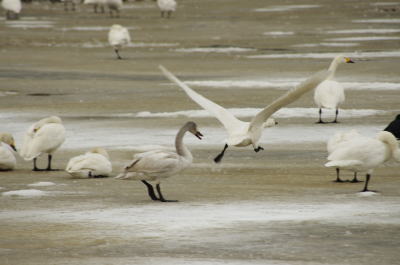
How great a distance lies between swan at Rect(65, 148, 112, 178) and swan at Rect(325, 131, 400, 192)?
9.37ft

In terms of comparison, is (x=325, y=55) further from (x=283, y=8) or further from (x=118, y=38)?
(x=283, y=8)

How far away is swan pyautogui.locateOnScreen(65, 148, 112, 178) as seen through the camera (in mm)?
13461

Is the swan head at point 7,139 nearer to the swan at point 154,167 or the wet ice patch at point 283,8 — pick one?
the swan at point 154,167

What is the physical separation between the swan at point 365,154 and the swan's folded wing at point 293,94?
769 millimetres

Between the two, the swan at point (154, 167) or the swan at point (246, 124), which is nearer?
the swan at point (154, 167)

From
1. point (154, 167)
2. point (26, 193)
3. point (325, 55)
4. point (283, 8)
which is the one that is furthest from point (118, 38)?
point (154, 167)

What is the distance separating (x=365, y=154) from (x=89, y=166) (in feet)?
11.0

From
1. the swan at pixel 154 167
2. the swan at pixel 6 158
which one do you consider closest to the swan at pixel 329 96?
the swan at pixel 6 158

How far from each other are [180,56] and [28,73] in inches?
244

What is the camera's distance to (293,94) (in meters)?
12.5

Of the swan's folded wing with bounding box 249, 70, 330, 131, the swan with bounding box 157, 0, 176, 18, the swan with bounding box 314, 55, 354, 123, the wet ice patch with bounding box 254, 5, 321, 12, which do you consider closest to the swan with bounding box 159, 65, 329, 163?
the swan's folded wing with bounding box 249, 70, 330, 131

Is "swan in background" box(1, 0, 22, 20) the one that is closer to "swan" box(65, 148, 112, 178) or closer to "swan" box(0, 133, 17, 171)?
"swan" box(0, 133, 17, 171)

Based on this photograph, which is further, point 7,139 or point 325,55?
point 325,55

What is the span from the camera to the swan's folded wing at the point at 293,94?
38.7ft
